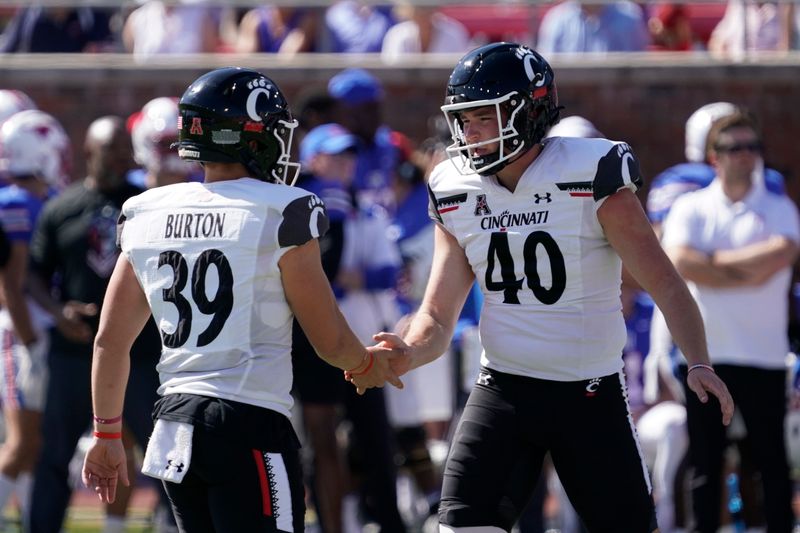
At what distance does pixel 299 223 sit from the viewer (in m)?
4.12

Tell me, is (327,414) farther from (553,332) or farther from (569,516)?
(553,332)

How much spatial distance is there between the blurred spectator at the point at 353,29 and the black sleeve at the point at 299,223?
669cm

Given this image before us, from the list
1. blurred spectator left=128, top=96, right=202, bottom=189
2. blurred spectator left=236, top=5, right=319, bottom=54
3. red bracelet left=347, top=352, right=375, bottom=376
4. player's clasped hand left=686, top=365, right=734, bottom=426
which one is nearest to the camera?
player's clasped hand left=686, top=365, right=734, bottom=426

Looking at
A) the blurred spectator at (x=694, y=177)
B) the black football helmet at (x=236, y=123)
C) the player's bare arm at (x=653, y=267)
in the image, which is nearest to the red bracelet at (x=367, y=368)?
the black football helmet at (x=236, y=123)

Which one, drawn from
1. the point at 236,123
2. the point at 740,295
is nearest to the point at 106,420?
the point at 236,123

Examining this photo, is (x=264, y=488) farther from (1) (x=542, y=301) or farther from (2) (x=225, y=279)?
(1) (x=542, y=301)

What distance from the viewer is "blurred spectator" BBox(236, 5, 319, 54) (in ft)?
35.1

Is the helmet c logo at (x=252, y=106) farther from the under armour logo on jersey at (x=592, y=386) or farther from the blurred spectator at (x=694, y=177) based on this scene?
the blurred spectator at (x=694, y=177)

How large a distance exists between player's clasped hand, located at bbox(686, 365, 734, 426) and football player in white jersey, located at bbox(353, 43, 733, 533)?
0.30 ft

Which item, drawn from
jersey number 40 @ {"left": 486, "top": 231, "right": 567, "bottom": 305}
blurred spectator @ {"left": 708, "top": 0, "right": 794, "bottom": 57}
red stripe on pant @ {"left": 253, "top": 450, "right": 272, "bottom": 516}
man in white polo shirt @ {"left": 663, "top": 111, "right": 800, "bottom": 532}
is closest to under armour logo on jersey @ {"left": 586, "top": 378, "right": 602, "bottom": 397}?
jersey number 40 @ {"left": 486, "top": 231, "right": 567, "bottom": 305}

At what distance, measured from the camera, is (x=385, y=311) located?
739 centimetres

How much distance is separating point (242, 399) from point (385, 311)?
129 inches

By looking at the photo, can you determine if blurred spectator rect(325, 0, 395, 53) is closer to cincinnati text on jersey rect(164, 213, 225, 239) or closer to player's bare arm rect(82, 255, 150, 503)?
player's bare arm rect(82, 255, 150, 503)

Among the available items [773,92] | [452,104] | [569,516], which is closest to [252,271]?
[452,104]
